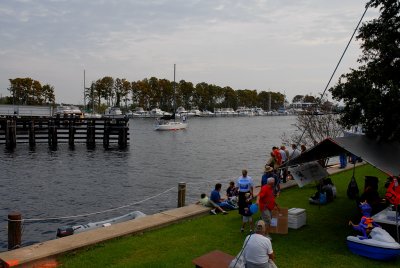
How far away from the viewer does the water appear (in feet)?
66.3

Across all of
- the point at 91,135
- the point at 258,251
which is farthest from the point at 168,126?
the point at 258,251

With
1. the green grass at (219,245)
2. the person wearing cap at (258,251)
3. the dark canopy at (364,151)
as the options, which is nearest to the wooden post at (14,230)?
the green grass at (219,245)

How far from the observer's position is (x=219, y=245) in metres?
11.0

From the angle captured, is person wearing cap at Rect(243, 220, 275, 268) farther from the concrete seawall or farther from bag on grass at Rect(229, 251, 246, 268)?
the concrete seawall

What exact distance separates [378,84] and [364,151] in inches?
79.1

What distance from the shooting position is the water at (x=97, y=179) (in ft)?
66.3

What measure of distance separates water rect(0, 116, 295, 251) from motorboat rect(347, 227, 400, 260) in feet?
38.7

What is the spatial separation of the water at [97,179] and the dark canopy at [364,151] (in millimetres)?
10049

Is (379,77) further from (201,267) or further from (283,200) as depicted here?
(201,267)

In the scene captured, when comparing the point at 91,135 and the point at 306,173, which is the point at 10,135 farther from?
the point at 306,173

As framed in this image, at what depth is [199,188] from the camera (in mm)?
26109

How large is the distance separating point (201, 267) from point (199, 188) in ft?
59.1

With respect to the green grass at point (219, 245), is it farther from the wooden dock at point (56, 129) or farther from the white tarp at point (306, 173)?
the wooden dock at point (56, 129)

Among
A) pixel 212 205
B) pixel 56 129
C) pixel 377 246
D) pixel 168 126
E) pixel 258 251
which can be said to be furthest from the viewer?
pixel 168 126
